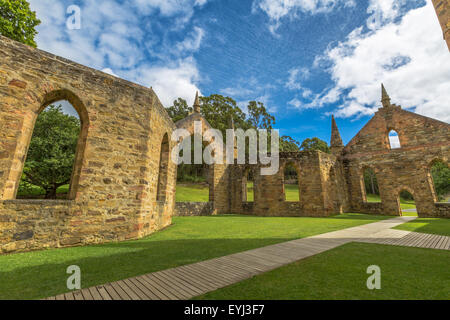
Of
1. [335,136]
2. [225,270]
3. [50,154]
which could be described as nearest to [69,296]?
[225,270]

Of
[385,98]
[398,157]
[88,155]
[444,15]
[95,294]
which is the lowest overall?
[95,294]

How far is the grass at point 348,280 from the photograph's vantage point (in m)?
2.36

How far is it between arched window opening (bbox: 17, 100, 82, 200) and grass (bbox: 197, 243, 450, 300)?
42.3ft

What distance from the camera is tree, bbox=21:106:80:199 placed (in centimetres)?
1222

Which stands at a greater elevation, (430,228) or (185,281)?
(430,228)

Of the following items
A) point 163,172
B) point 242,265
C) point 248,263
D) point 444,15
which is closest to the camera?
point 242,265

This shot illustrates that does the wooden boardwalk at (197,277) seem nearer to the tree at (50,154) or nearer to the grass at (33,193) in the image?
the tree at (50,154)

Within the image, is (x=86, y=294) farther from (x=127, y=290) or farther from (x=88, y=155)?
(x=88, y=155)

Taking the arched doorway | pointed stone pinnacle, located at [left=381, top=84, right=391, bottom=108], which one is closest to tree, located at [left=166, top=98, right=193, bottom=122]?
the arched doorway

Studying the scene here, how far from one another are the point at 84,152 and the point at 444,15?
409 inches

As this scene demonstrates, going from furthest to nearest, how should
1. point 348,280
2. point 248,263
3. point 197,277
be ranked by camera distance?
point 248,263, point 197,277, point 348,280

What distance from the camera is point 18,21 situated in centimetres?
1248

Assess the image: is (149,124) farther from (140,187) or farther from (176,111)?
(176,111)
